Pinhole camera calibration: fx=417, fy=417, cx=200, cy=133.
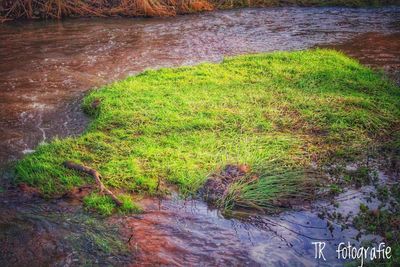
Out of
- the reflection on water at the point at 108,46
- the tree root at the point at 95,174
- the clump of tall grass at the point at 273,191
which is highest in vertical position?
the reflection on water at the point at 108,46

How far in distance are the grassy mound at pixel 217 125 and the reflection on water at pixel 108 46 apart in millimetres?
691

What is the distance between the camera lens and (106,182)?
4.78 m

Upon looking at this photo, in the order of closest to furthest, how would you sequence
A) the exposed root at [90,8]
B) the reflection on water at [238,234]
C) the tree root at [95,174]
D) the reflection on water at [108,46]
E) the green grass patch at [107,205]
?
the reflection on water at [238,234] → the green grass patch at [107,205] → the tree root at [95,174] → the reflection on water at [108,46] → the exposed root at [90,8]

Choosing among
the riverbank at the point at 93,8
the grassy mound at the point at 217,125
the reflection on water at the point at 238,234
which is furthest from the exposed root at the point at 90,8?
the reflection on water at the point at 238,234

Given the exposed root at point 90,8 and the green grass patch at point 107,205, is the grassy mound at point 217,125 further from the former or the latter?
the exposed root at point 90,8

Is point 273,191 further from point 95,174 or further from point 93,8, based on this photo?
point 93,8

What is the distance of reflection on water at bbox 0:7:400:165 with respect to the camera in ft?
22.2

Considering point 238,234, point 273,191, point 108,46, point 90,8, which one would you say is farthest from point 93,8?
point 238,234

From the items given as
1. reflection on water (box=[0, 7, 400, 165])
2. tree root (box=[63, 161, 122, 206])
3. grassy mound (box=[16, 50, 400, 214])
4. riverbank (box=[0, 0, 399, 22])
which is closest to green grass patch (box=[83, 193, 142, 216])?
tree root (box=[63, 161, 122, 206])

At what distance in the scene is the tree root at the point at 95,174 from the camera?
4445mm

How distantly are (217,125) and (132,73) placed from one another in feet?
11.3

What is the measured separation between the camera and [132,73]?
28.7 feet

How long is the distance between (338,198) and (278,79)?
3.59 metres

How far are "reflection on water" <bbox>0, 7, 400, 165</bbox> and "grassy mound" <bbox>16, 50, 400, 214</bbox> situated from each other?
69cm
